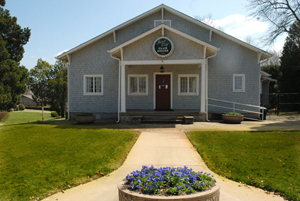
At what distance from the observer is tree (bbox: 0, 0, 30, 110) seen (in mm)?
24188

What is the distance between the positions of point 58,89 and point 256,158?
25.3 metres

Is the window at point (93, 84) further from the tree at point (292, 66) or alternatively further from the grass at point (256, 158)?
the tree at point (292, 66)

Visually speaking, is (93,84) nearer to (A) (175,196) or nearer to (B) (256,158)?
(B) (256,158)

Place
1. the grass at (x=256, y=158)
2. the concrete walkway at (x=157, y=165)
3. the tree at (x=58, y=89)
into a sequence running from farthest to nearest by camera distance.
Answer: the tree at (x=58, y=89) → the grass at (x=256, y=158) → the concrete walkway at (x=157, y=165)

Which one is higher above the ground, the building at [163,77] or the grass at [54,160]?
the building at [163,77]

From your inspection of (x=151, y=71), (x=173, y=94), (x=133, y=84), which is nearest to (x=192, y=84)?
(x=173, y=94)

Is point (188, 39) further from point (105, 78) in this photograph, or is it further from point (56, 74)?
point (56, 74)

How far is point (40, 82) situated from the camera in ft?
95.6

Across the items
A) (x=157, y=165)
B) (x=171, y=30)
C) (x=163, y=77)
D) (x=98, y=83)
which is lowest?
(x=157, y=165)

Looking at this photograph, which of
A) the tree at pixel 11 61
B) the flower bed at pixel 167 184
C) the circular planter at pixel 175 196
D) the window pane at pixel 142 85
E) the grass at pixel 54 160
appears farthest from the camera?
the tree at pixel 11 61

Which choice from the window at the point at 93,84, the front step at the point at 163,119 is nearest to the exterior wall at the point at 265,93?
the front step at the point at 163,119

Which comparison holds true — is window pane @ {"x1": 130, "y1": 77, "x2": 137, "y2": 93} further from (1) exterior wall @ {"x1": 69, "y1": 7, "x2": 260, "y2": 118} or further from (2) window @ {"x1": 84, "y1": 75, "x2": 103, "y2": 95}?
(2) window @ {"x1": 84, "y1": 75, "x2": 103, "y2": 95}

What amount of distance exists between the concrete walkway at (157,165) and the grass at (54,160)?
0.29m

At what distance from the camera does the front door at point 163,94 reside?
17.2m
